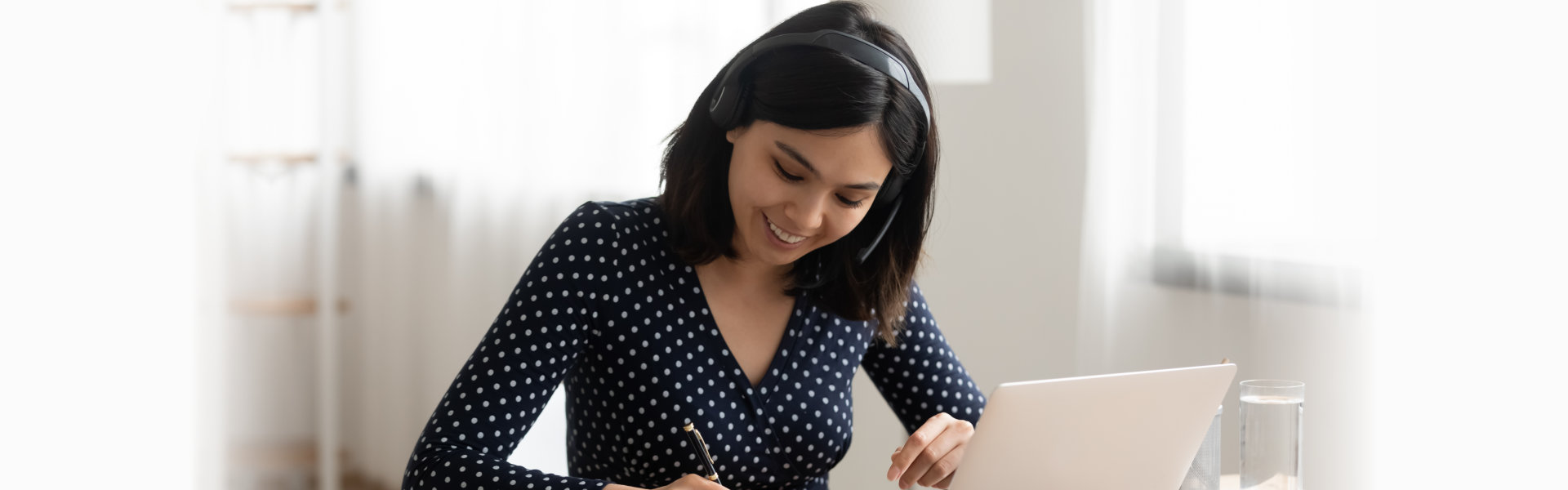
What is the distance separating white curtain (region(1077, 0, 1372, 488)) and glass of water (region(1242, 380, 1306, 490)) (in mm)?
400

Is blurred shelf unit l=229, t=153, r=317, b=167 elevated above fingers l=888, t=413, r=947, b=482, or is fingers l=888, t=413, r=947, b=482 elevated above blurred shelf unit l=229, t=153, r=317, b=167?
blurred shelf unit l=229, t=153, r=317, b=167

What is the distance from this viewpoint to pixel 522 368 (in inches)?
44.9

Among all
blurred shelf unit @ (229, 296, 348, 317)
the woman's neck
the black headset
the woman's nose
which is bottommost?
blurred shelf unit @ (229, 296, 348, 317)

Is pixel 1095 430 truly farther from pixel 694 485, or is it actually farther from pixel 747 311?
pixel 747 311

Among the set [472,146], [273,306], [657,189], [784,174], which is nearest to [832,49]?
[784,174]

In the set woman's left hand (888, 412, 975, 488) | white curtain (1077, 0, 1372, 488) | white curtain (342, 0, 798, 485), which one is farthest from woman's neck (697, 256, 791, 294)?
white curtain (342, 0, 798, 485)

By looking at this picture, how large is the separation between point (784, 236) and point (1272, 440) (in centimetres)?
47

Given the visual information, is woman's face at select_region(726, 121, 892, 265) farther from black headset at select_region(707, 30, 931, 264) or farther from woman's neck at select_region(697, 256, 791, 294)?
woman's neck at select_region(697, 256, 791, 294)

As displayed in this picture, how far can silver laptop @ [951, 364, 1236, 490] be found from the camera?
940 mm

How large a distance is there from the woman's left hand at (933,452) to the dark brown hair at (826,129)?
16 cm

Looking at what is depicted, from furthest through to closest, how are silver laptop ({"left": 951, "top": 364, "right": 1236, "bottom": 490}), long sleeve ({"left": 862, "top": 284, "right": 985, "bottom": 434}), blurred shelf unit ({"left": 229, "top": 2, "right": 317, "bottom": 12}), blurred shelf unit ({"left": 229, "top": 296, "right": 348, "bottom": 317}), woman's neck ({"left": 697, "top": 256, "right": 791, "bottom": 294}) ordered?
blurred shelf unit ({"left": 229, "top": 296, "right": 348, "bottom": 317}) → blurred shelf unit ({"left": 229, "top": 2, "right": 317, "bottom": 12}) → long sleeve ({"left": 862, "top": 284, "right": 985, "bottom": 434}) → woman's neck ({"left": 697, "top": 256, "right": 791, "bottom": 294}) → silver laptop ({"left": 951, "top": 364, "right": 1236, "bottom": 490})

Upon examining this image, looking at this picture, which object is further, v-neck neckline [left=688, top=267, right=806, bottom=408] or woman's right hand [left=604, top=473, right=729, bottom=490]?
v-neck neckline [left=688, top=267, right=806, bottom=408]

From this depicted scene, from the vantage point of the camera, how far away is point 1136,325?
1.80m

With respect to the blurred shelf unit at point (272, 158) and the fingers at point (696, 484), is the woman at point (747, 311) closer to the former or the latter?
the fingers at point (696, 484)
